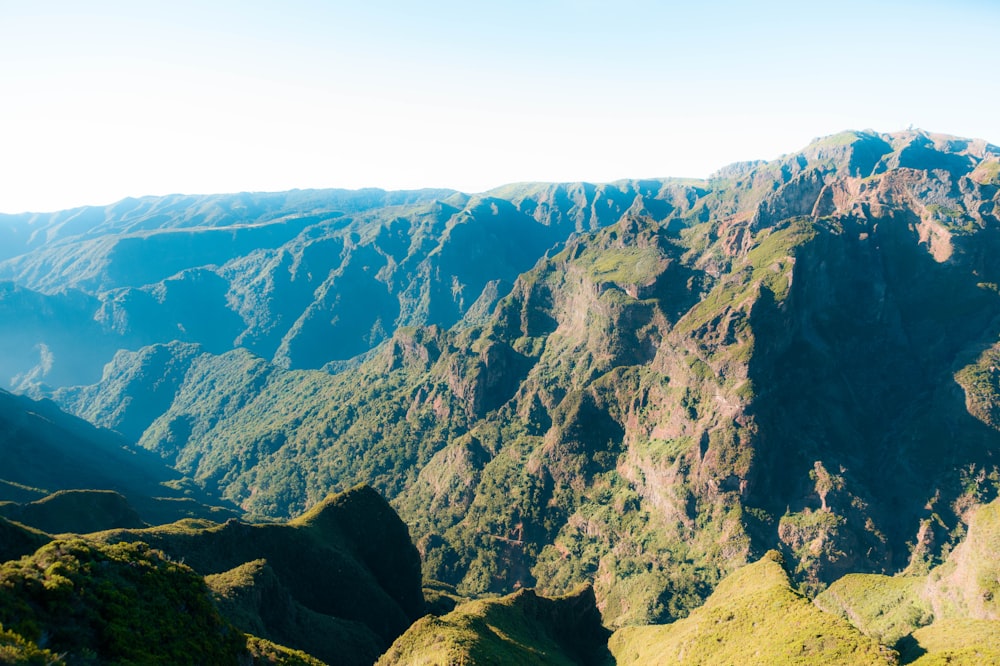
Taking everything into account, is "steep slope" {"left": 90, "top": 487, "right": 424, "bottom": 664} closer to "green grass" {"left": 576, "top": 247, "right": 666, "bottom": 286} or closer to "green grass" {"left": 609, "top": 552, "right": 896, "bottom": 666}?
"green grass" {"left": 609, "top": 552, "right": 896, "bottom": 666}

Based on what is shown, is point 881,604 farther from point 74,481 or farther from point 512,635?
point 74,481

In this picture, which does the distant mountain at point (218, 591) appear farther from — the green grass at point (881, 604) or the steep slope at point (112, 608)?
the green grass at point (881, 604)

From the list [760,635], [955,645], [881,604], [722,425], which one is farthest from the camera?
[722,425]

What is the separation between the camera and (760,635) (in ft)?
153

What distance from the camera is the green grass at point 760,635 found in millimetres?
40781

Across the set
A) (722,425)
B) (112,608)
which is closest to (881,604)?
(722,425)

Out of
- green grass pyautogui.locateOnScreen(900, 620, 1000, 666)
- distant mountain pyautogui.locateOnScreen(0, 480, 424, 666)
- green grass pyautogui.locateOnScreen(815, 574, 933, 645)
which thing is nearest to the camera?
distant mountain pyautogui.locateOnScreen(0, 480, 424, 666)

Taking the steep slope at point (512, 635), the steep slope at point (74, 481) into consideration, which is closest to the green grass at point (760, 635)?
the steep slope at point (512, 635)

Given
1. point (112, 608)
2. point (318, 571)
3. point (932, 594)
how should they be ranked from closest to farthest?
point (112, 608) < point (318, 571) < point (932, 594)

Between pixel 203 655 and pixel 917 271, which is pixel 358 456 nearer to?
pixel 203 655

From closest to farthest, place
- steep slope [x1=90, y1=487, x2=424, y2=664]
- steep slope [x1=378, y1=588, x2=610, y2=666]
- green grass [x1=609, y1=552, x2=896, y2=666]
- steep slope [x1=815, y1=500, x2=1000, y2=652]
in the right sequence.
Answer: green grass [x1=609, y1=552, x2=896, y2=666], steep slope [x1=378, y1=588, x2=610, y2=666], steep slope [x1=90, y1=487, x2=424, y2=664], steep slope [x1=815, y1=500, x2=1000, y2=652]

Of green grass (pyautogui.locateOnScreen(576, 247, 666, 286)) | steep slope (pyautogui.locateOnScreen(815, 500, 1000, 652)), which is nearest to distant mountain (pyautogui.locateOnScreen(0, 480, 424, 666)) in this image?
steep slope (pyautogui.locateOnScreen(815, 500, 1000, 652))

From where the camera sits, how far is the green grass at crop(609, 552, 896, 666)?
134ft

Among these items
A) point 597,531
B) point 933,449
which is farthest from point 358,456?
point 933,449
